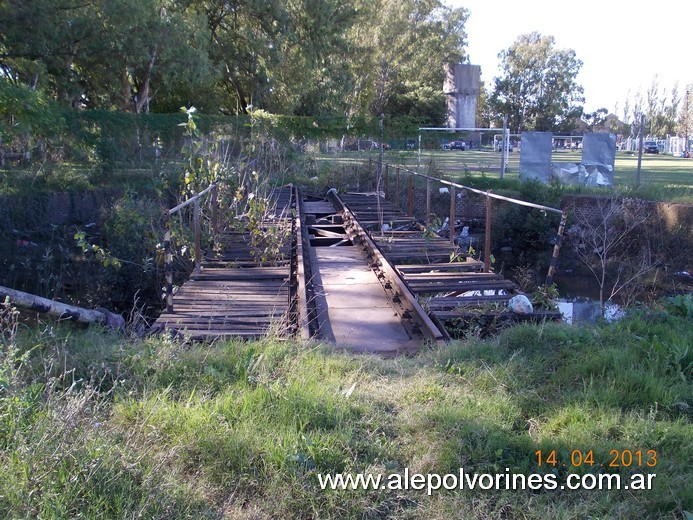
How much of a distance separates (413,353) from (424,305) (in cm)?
167

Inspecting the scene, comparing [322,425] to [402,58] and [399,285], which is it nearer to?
[399,285]

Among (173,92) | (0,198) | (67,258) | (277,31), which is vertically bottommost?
(67,258)

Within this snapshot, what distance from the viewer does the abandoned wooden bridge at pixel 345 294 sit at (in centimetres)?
682

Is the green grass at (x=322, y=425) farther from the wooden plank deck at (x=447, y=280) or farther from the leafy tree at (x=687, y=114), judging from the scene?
the leafy tree at (x=687, y=114)

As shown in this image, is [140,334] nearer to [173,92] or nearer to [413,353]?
[413,353]

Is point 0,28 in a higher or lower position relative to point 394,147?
higher

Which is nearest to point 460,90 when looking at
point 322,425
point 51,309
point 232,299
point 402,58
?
point 402,58

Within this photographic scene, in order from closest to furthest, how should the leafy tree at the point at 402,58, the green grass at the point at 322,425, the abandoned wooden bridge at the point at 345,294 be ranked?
the green grass at the point at 322,425, the abandoned wooden bridge at the point at 345,294, the leafy tree at the point at 402,58

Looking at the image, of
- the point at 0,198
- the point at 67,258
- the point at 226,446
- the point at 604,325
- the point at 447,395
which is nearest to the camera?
the point at 226,446

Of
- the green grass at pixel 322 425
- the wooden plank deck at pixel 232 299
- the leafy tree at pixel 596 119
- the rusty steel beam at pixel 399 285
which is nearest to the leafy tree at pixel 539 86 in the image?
the leafy tree at pixel 596 119

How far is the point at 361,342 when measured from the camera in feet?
22.3

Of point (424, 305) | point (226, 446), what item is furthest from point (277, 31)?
point (226, 446)

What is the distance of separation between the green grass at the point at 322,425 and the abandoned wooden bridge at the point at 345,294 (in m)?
1.18

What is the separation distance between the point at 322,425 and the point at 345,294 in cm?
534
